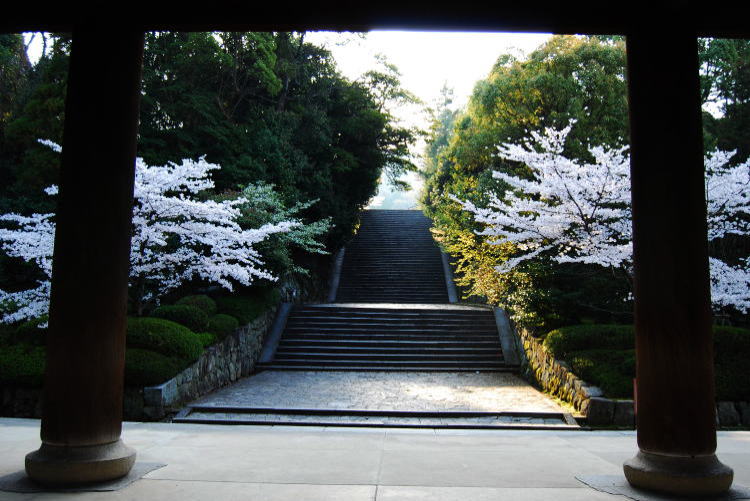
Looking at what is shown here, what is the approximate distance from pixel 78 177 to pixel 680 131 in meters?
4.05

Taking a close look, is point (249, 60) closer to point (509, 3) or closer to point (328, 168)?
point (328, 168)

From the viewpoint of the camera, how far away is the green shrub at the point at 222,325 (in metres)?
10.6

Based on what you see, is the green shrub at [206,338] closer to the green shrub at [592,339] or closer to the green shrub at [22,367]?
the green shrub at [22,367]

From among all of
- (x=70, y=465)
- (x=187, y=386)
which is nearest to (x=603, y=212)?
(x=187, y=386)

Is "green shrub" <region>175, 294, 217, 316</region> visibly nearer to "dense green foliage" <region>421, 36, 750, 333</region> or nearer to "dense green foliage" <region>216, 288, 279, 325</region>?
"dense green foliage" <region>216, 288, 279, 325</region>

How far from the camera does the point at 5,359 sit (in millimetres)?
8242

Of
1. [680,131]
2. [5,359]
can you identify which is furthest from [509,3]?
[5,359]

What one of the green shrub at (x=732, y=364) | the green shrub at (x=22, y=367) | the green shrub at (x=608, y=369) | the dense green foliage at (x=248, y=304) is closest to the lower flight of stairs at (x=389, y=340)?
the dense green foliage at (x=248, y=304)

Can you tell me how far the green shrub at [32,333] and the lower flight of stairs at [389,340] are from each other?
14.6 ft

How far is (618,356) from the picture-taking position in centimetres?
878

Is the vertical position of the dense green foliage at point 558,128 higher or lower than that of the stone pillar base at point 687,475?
higher

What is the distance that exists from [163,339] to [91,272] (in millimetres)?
5436

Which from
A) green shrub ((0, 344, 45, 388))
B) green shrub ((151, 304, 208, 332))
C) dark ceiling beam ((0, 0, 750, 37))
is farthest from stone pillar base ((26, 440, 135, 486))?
green shrub ((151, 304, 208, 332))

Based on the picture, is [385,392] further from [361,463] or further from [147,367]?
[361,463]
